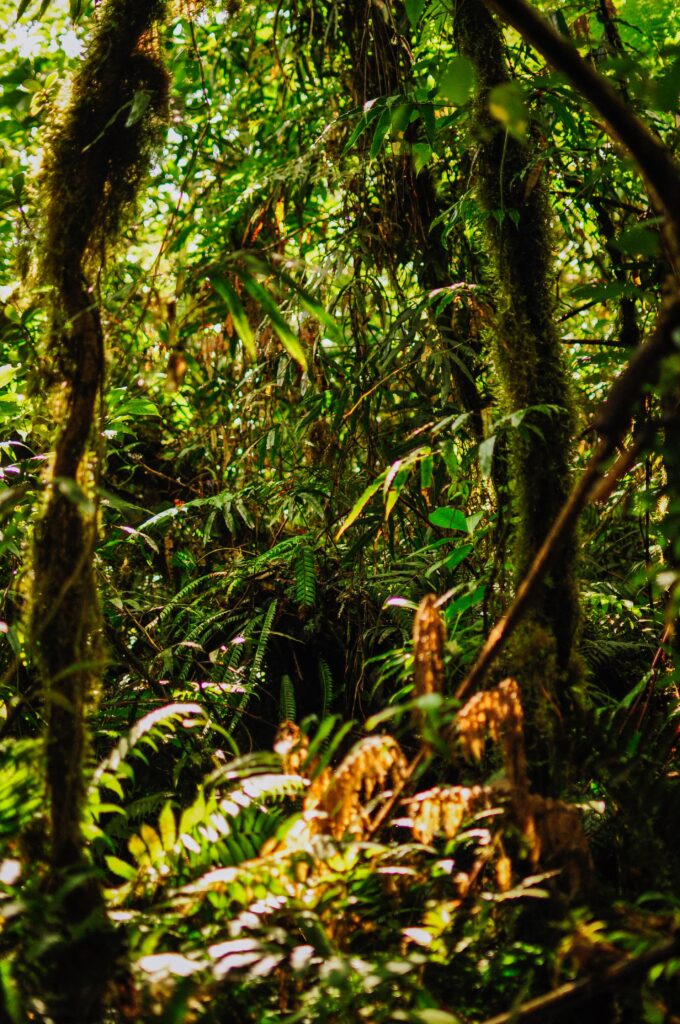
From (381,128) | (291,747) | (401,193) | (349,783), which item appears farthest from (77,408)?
(401,193)

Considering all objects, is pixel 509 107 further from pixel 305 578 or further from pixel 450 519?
pixel 305 578

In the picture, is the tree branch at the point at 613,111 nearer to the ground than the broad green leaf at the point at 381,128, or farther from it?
nearer to the ground

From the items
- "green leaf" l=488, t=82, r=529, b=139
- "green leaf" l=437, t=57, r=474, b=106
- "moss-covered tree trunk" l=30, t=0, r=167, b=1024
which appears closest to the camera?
"green leaf" l=488, t=82, r=529, b=139

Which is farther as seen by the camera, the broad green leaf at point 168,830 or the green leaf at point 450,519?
the green leaf at point 450,519

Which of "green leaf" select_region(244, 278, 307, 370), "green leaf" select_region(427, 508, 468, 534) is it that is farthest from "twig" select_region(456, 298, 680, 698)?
"green leaf" select_region(427, 508, 468, 534)

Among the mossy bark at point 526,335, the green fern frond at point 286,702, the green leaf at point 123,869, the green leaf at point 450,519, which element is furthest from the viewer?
the green fern frond at point 286,702

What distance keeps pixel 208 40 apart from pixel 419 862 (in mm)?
3867

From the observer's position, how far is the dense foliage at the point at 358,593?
1.31 m

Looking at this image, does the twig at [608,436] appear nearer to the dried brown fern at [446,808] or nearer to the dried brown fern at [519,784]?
the dried brown fern at [519,784]

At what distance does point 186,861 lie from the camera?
1647mm

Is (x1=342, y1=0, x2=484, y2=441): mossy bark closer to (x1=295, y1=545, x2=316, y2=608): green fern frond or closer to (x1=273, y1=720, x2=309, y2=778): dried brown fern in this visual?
(x1=295, y1=545, x2=316, y2=608): green fern frond

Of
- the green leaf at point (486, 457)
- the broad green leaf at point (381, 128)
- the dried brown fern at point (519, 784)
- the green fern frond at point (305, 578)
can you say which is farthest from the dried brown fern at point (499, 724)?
the broad green leaf at point (381, 128)

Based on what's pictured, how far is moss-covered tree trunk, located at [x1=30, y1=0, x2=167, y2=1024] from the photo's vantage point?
1.28 metres

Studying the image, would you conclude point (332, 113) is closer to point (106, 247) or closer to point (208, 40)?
point (208, 40)
